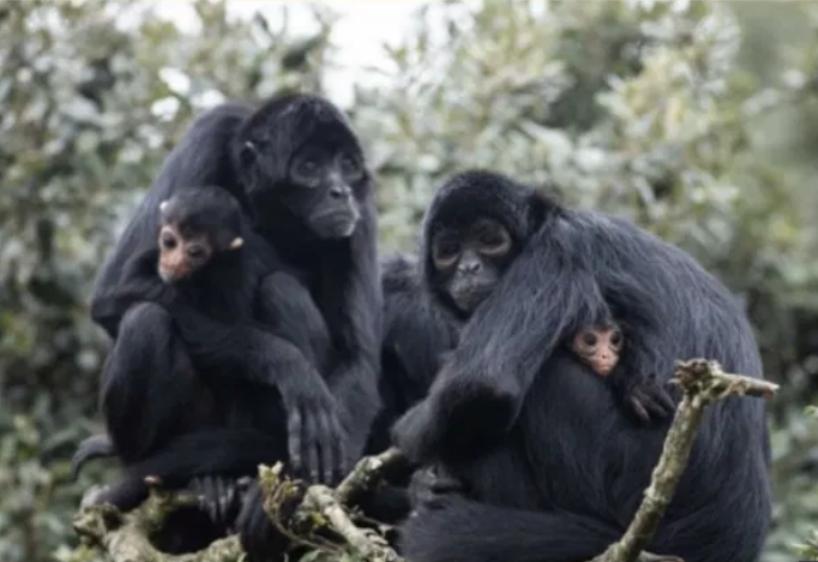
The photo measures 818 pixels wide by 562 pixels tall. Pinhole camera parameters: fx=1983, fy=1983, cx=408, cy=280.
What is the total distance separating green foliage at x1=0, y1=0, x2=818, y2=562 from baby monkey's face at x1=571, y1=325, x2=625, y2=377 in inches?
159

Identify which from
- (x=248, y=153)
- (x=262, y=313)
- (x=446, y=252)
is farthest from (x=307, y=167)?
(x=446, y=252)

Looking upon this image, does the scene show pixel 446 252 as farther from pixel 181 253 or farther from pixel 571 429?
pixel 181 253

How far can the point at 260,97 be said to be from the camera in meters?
12.1

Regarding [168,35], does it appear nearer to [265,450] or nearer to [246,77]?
[246,77]

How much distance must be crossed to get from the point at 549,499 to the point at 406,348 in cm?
230

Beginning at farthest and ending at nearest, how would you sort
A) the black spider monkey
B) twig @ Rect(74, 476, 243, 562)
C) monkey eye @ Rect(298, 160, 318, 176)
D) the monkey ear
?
monkey eye @ Rect(298, 160, 318, 176) < the monkey ear < the black spider monkey < twig @ Rect(74, 476, 243, 562)

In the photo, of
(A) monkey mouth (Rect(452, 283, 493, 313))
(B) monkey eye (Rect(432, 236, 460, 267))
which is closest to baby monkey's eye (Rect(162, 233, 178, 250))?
(B) monkey eye (Rect(432, 236, 460, 267))

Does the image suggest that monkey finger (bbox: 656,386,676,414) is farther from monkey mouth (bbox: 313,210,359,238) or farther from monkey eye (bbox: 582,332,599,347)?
monkey mouth (bbox: 313,210,359,238)

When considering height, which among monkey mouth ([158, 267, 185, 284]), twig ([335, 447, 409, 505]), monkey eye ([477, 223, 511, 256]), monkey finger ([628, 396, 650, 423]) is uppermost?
monkey eye ([477, 223, 511, 256])

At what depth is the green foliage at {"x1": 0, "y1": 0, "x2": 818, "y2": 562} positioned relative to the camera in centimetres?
1189

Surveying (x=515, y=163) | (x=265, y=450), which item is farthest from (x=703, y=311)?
(x=515, y=163)

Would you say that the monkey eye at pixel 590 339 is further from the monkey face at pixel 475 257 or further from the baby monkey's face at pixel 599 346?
the monkey face at pixel 475 257

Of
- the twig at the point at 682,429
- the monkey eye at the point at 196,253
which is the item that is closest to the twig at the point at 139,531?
the monkey eye at the point at 196,253

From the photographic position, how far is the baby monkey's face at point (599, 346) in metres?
7.88
